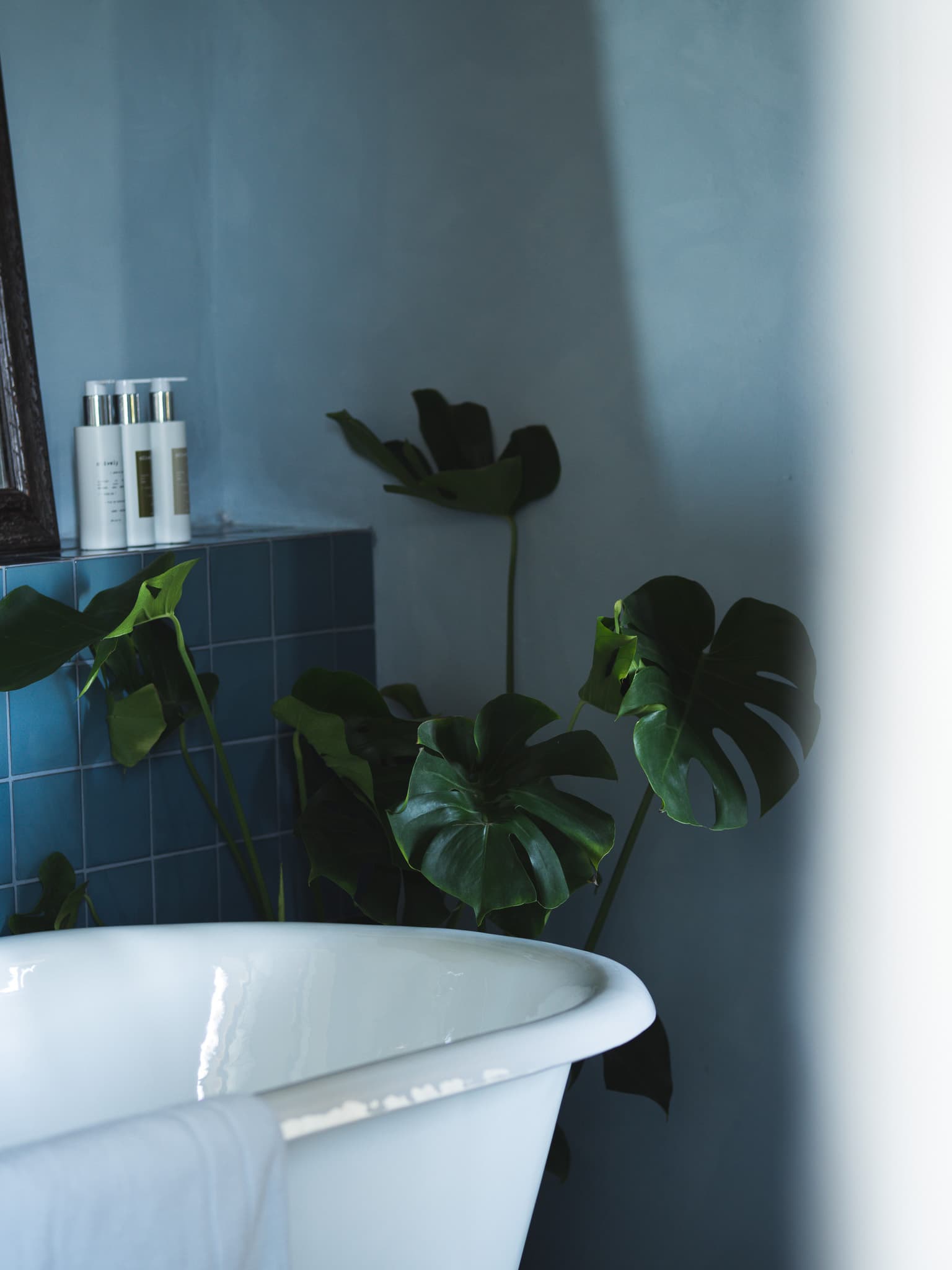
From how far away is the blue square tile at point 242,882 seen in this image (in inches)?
77.9

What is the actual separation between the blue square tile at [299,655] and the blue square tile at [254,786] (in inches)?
3.9

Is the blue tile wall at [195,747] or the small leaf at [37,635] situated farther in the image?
the blue tile wall at [195,747]

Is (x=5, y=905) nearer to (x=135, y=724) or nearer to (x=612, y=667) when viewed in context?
(x=135, y=724)

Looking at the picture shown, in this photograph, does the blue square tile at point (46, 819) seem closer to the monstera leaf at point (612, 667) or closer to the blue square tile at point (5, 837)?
the blue square tile at point (5, 837)

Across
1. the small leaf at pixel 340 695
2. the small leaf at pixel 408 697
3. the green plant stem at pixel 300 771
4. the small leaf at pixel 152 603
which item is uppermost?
the small leaf at pixel 152 603

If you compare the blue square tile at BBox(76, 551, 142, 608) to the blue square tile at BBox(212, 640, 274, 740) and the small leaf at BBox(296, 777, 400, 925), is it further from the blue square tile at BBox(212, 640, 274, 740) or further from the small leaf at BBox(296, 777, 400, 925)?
the small leaf at BBox(296, 777, 400, 925)

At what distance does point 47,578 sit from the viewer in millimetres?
1779

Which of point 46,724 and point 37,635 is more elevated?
point 37,635

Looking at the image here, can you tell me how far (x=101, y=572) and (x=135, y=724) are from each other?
0.81 feet

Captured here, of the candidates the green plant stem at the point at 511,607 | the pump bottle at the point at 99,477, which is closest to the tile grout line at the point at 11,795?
the pump bottle at the point at 99,477

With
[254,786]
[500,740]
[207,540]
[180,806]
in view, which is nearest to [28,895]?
[180,806]

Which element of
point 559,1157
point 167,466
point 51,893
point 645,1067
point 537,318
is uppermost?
point 537,318

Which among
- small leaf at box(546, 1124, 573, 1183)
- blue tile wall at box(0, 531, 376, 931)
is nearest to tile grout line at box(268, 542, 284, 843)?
blue tile wall at box(0, 531, 376, 931)

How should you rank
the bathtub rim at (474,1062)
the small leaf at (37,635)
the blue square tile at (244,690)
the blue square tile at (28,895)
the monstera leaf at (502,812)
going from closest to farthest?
the bathtub rim at (474,1062) < the monstera leaf at (502,812) < the small leaf at (37,635) < the blue square tile at (28,895) < the blue square tile at (244,690)
